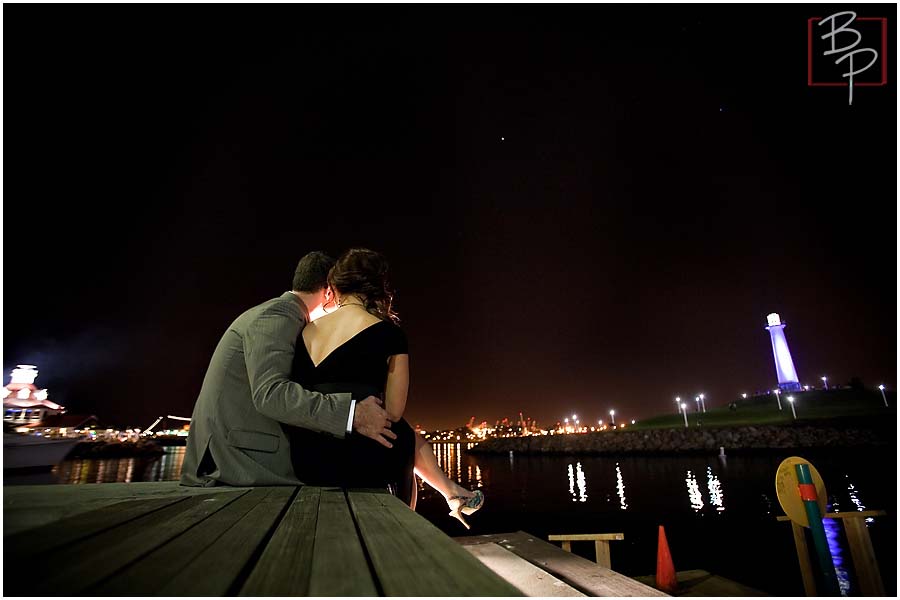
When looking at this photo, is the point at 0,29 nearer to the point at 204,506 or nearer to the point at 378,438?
the point at 204,506

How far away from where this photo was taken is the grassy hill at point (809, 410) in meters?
59.7

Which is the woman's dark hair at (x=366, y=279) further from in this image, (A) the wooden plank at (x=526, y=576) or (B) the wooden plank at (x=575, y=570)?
(B) the wooden plank at (x=575, y=570)

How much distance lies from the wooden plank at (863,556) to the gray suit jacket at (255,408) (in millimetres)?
7206

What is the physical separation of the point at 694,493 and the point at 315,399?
34.9m

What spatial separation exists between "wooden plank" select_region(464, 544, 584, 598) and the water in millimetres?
11964

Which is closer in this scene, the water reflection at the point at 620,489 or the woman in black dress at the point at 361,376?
the woman in black dress at the point at 361,376

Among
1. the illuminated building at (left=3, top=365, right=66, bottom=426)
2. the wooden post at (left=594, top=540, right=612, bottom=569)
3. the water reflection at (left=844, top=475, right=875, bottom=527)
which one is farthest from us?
the illuminated building at (left=3, top=365, right=66, bottom=426)

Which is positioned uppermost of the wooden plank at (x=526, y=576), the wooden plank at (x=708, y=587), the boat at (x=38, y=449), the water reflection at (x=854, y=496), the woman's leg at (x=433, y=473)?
the woman's leg at (x=433, y=473)

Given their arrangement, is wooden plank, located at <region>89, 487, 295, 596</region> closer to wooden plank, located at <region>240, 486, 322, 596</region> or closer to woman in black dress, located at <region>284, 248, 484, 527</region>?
wooden plank, located at <region>240, 486, 322, 596</region>

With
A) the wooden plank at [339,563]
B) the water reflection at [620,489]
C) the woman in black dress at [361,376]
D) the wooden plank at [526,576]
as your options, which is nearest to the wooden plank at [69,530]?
the wooden plank at [339,563]

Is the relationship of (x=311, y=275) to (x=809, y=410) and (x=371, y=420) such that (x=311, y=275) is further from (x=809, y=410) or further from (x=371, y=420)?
(x=809, y=410)

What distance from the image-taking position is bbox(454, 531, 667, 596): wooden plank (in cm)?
416

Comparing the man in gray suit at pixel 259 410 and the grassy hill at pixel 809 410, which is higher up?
the man in gray suit at pixel 259 410

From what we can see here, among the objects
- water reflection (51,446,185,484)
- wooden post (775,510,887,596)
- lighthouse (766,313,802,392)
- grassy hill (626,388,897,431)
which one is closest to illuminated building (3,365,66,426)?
water reflection (51,446,185,484)
